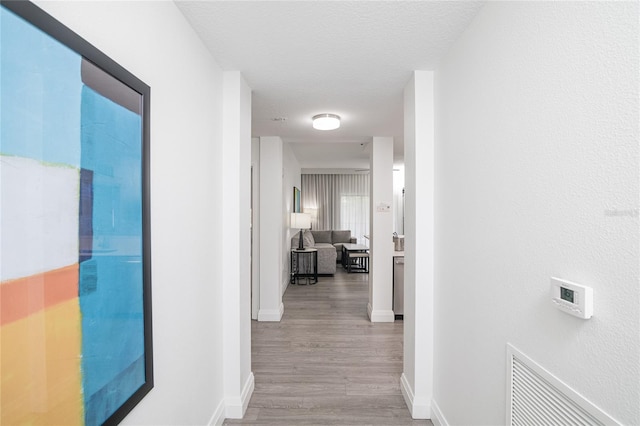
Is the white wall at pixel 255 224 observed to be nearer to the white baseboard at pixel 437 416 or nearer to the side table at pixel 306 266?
the side table at pixel 306 266

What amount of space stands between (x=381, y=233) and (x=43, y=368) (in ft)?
12.9

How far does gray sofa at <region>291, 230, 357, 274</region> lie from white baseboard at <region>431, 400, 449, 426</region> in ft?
15.7

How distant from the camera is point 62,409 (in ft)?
2.84

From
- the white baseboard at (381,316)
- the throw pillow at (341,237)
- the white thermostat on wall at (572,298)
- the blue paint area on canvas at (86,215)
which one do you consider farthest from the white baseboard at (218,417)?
the throw pillow at (341,237)

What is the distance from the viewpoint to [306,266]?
7371 mm

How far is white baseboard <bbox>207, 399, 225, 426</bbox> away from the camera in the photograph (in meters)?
2.07

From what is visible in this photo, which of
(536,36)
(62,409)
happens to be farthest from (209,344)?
(536,36)

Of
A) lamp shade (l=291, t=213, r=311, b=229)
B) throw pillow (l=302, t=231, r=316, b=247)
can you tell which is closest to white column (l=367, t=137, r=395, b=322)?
lamp shade (l=291, t=213, r=311, b=229)

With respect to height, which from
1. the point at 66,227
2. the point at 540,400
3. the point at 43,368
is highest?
the point at 66,227

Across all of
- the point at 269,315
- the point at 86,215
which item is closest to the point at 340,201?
the point at 269,315

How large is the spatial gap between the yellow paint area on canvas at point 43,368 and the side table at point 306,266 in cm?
573

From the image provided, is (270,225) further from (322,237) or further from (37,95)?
(322,237)

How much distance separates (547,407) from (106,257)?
5.18 ft

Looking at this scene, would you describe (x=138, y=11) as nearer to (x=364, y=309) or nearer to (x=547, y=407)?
(x=547, y=407)
